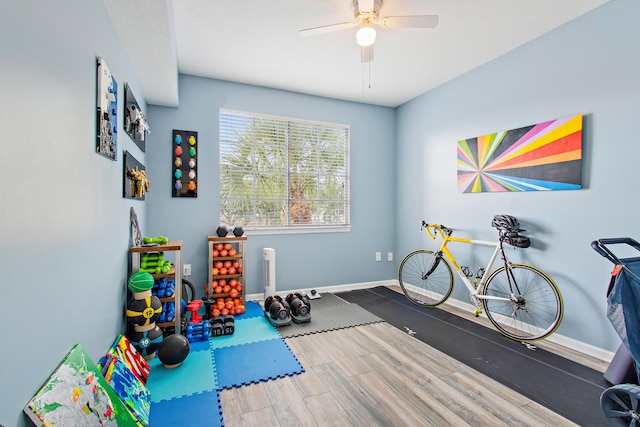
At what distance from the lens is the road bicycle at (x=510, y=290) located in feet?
8.77

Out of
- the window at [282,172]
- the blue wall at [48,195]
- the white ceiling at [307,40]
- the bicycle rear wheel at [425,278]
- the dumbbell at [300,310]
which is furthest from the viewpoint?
the window at [282,172]

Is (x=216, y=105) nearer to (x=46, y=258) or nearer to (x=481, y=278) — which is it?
(x=46, y=258)

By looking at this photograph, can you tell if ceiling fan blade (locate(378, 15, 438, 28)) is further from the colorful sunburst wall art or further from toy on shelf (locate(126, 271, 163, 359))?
toy on shelf (locate(126, 271, 163, 359))

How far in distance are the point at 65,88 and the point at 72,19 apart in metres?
0.34

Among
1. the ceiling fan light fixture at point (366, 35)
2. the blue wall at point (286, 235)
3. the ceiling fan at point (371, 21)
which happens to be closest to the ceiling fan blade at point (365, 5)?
the ceiling fan at point (371, 21)

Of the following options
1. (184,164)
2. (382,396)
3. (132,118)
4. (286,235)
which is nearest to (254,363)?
(382,396)

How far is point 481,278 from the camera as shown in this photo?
3.14 m

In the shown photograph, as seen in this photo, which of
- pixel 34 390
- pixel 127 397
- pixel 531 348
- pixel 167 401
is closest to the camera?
pixel 34 390

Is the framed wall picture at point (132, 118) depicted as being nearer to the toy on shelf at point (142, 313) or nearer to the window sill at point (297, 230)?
the toy on shelf at point (142, 313)

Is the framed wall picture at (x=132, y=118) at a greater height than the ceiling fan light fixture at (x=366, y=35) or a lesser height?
lesser

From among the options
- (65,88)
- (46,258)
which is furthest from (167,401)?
(65,88)

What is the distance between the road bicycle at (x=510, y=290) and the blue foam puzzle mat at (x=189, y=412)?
2.50m

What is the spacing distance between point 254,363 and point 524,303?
7.93ft

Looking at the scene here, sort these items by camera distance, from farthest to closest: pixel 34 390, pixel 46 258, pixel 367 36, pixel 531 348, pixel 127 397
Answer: pixel 531 348 < pixel 367 36 < pixel 127 397 < pixel 46 258 < pixel 34 390
